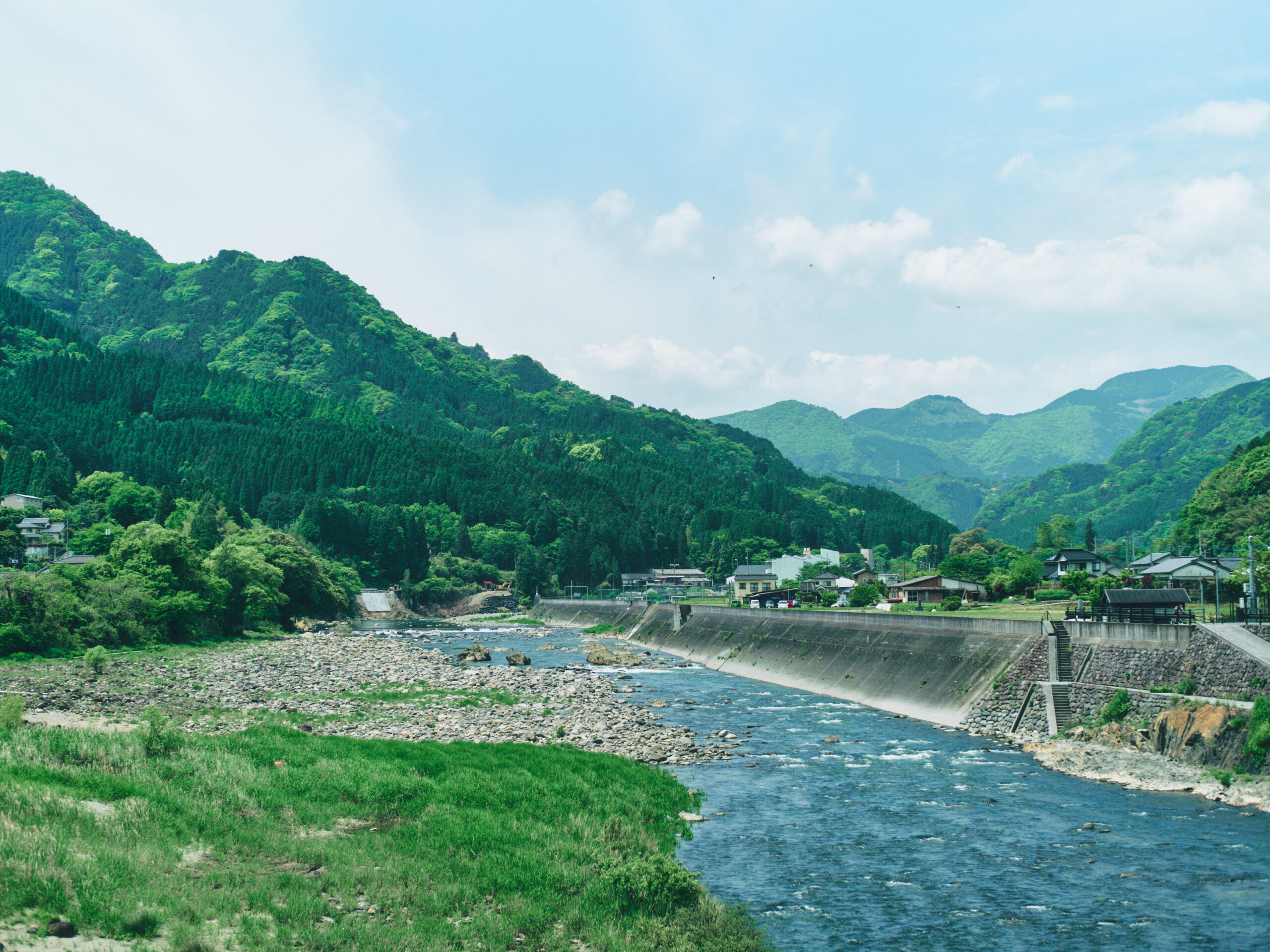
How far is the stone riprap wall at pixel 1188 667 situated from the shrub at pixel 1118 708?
0.69m

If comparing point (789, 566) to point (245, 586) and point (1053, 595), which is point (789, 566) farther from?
point (245, 586)

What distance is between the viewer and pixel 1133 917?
20.6 m

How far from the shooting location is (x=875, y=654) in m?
58.5

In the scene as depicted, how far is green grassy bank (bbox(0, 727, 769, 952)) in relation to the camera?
15.9 m

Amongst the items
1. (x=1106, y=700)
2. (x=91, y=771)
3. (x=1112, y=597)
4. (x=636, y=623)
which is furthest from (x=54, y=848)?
(x=636, y=623)

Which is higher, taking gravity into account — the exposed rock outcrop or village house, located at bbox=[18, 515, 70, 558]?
village house, located at bbox=[18, 515, 70, 558]

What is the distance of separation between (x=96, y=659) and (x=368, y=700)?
18.2 m

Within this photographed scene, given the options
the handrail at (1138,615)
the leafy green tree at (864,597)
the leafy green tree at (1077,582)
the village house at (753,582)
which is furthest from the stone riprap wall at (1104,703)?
the village house at (753,582)

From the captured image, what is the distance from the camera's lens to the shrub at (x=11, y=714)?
27891 mm

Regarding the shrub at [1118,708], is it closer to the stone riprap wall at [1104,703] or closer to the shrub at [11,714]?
the stone riprap wall at [1104,703]

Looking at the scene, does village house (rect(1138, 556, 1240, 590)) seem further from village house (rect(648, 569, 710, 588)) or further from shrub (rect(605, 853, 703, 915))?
village house (rect(648, 569, 710, 588))

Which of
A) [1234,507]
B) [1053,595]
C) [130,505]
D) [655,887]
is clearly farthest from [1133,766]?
[130,505]

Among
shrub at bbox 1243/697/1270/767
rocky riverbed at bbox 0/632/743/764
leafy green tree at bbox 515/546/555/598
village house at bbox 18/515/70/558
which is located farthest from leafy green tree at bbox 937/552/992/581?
village house at bbox 18/515/70/558

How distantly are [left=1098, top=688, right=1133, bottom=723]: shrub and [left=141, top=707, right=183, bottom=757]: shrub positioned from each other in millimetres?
34880
